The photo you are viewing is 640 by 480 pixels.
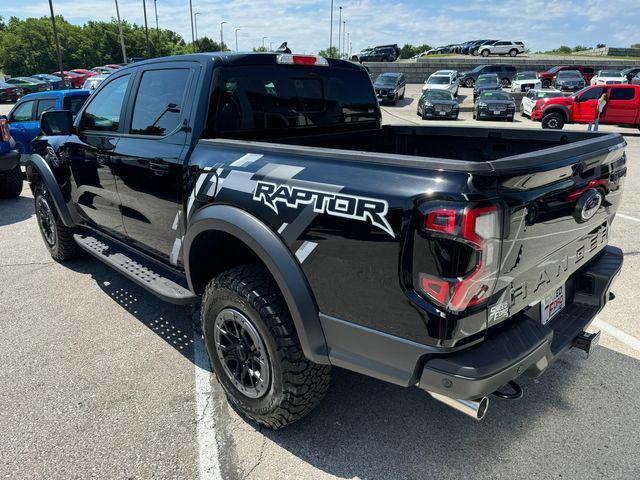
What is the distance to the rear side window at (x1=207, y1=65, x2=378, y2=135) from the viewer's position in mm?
2852

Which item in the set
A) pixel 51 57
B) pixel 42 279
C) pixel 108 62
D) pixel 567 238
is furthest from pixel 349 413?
pixel 108 62

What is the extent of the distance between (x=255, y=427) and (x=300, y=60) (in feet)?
7.82

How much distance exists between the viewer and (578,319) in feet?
8.01

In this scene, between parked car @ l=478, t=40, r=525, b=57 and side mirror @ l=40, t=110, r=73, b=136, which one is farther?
parked car @ l=478, t=40, r=525, b=57

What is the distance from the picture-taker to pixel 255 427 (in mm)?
2566

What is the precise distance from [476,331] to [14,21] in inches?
3328

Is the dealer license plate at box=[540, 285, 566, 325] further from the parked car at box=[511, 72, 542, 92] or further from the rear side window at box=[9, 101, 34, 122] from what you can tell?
the parked car at box=[511, 72, 542, 92]

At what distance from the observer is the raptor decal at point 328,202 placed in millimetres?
1778

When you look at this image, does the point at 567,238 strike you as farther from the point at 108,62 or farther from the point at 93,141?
the point at 108,62

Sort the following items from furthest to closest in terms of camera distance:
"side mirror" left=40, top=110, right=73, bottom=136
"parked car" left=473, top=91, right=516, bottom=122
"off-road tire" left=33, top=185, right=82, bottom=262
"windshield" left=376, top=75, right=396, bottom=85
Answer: "windshield" left=376, top=75, right=396, bottom=85 < "parked car" left=473, top=91, right=516, bottom=122 < "off-road tire" left=33, top=185, right=82, bottom=262 < "side mirror" left=40, top=110, right=73, bottom=136

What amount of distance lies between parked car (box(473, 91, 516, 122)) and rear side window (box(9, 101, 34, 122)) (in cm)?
1745

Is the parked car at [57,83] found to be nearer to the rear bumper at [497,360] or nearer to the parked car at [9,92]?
the parked car at [9,92]

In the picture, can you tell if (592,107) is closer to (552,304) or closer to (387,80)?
(387,80)

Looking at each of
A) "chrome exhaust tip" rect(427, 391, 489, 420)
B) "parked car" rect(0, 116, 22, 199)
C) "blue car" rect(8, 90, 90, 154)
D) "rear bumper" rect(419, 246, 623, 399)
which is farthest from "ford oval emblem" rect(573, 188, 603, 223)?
"blue car" rect(8, 90, 90, 154)
